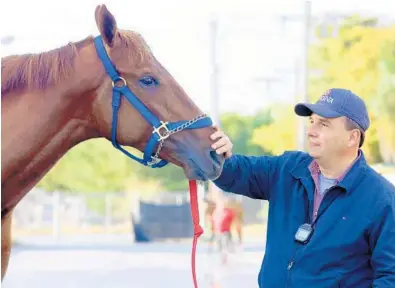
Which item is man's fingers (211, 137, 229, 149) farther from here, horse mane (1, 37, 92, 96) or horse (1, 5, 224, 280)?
horse mane (1, 37, 92, 96)

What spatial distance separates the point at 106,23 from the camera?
6.77 feet

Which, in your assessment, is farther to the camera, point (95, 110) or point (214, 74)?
point (214, 74)

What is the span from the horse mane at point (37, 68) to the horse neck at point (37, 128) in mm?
21

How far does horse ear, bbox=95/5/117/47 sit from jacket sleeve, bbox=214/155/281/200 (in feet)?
1.99

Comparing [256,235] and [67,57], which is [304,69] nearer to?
[256,235]

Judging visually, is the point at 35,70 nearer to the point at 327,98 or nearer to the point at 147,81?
the point at 147,81

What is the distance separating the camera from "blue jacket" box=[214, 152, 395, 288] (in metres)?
2.10

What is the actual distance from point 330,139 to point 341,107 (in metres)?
0.11

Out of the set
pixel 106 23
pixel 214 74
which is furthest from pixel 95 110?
pixel 214 74

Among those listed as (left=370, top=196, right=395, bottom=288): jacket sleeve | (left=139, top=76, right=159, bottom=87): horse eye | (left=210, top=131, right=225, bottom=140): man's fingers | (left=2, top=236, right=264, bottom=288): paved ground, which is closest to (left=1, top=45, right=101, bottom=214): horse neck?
(left=139, top=76, right=159, bottom=87): horse eye

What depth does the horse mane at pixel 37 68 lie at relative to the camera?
2.02 meters

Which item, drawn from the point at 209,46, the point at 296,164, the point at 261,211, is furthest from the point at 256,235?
the point at 296,164

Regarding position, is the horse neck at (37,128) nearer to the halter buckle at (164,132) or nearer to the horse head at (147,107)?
the horse head at (147,107)

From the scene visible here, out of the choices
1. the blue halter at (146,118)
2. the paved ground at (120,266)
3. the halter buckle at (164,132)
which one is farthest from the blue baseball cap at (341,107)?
the paved ground at (120,266)
